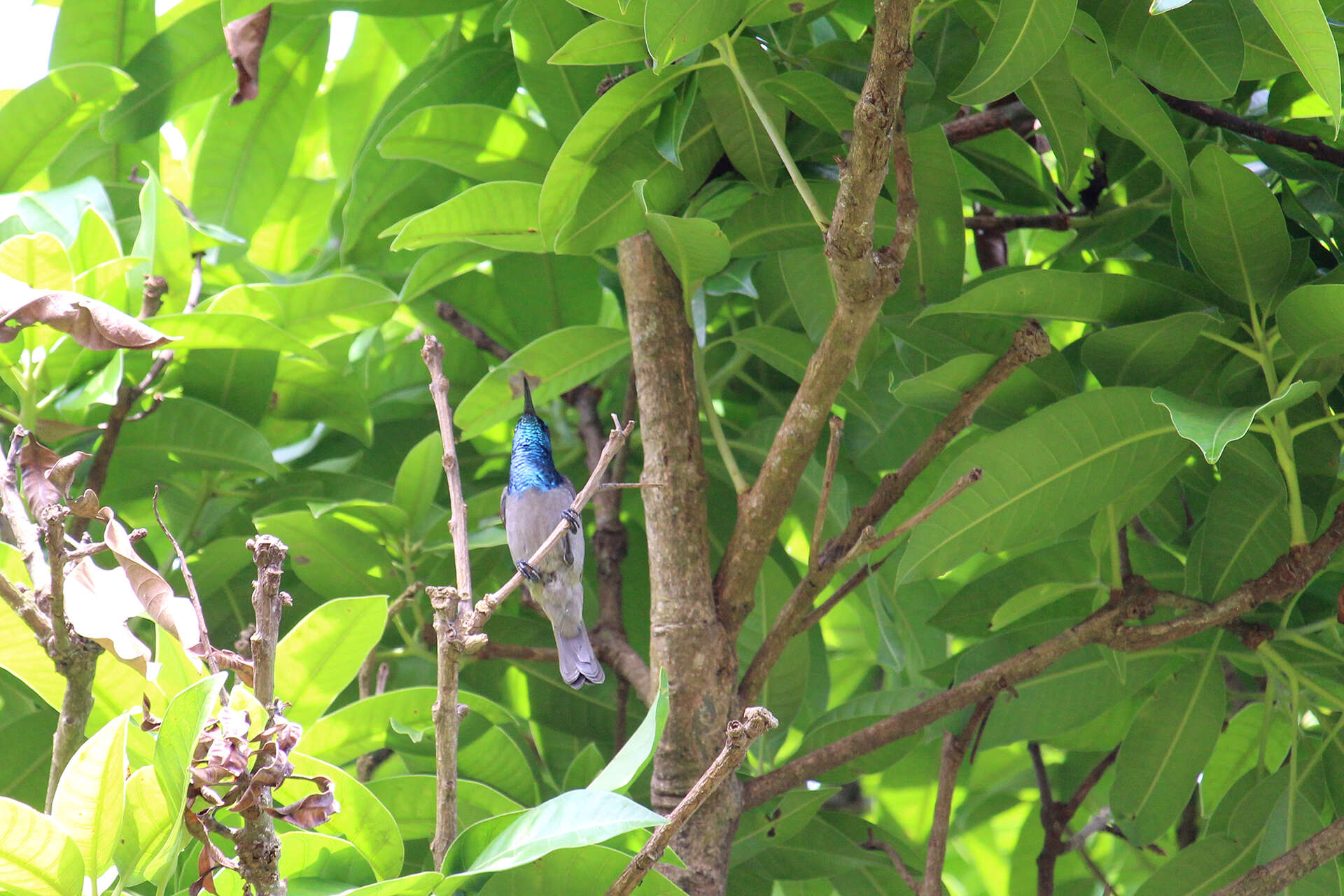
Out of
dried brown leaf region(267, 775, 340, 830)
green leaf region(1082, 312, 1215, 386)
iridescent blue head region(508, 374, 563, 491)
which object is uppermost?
green leaf region(1082, 312, 1215, 386)

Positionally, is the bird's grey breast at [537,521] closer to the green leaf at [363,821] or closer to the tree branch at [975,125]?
the green leaf at [363,821]

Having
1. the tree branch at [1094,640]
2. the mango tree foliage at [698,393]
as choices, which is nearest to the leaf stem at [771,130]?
the mango tree foliage at [698,393]

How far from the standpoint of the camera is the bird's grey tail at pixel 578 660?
7.25 feet

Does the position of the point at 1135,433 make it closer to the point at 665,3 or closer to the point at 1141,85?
the point at 1141,85

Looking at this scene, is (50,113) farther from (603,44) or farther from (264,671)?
(264,671)

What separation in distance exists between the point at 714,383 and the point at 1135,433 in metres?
1.01

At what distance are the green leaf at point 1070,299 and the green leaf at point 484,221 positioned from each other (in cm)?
70

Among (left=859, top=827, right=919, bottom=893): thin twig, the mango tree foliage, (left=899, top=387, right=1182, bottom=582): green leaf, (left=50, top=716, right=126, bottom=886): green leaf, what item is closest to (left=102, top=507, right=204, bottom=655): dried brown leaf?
the mango tree foliage

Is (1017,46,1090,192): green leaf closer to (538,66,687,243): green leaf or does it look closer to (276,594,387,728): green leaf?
(538,66,687,243): green leaf

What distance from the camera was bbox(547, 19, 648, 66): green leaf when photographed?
1784 mm

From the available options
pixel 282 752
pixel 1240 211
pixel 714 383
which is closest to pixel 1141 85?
pixel 1240 211

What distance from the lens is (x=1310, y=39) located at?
4.72 feet

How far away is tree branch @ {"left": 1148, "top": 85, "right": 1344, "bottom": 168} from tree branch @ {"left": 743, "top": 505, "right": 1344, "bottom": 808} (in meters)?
0.64

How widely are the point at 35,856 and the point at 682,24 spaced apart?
1.29 metres
